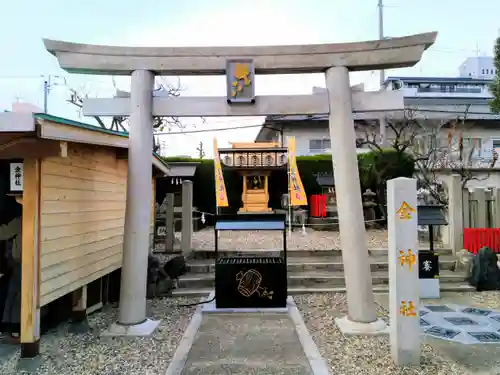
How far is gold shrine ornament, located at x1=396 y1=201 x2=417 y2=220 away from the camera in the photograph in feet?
14.4

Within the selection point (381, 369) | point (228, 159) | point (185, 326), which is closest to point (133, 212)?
point (185, 326)

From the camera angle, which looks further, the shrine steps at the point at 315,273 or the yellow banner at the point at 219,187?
the yellow banner at the point at 219,187

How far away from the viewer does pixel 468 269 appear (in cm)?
816

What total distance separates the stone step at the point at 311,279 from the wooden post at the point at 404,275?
3.53m

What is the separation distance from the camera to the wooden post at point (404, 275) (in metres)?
4.26

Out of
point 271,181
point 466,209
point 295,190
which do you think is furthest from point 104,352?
point 271,181

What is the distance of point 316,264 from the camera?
8.59 meters

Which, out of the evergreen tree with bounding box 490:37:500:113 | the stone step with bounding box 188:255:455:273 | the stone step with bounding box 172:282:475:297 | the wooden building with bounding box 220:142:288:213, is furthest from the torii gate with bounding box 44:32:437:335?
the wooden building with bounding box 220:142:288:213

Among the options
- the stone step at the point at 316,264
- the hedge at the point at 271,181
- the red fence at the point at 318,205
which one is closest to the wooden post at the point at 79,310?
the stone step at the point at 316,264

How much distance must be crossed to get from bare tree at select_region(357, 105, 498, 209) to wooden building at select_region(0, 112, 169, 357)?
11.0m

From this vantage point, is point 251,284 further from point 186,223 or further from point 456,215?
point 456,215

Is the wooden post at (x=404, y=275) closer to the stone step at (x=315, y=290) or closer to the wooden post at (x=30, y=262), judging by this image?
the stone step at (x=315, y=290)

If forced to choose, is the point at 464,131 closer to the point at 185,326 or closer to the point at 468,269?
the point at 468,269

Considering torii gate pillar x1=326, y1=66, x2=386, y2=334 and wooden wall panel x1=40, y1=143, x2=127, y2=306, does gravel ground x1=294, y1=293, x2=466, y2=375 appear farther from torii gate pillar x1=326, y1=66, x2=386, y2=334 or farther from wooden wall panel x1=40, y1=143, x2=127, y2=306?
wooden wall panel x1=40, y1=143, x2=127, y2=306
